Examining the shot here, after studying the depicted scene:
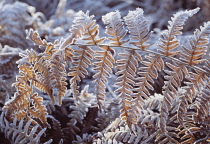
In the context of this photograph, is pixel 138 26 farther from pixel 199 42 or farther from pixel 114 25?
pixel 199 42

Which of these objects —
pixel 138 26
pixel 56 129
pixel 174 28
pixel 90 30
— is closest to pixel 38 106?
pixel 56 129

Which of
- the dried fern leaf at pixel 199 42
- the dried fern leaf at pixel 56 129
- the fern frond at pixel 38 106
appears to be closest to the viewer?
the dried fern leaf at pixel 199 42

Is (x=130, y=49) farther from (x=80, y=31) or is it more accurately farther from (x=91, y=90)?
(x=91, y=90)

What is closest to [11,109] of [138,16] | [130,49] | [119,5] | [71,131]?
[71,131]

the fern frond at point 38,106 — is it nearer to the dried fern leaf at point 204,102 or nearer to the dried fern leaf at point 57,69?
the dried fern leaf at point 57,69

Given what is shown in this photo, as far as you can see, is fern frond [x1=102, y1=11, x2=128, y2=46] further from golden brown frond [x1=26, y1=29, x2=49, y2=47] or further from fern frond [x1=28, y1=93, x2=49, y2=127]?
fern frond [x1=28, y1=93, x2=49, y2=127]

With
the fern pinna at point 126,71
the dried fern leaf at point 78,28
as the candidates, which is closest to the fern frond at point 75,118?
the fern pinna at point 126,71

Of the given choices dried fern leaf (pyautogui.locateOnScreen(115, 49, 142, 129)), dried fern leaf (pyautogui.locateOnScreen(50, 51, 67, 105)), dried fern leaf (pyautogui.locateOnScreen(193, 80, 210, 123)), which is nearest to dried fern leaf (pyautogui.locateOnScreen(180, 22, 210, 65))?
dried fern leaf (pyautogui.locateOnScreen(193, 80, 210, 123))

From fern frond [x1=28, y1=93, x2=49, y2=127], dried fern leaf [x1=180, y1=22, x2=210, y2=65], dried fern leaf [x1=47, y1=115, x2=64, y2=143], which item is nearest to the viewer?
dried fern leaf [x1=180, y1=22, x2=210, y2=65]

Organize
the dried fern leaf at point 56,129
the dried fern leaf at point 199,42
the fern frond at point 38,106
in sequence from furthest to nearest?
the dried fern leaf at point 56,129, the fern frond at point 38,106, the dried fern leaf at point 199,42
